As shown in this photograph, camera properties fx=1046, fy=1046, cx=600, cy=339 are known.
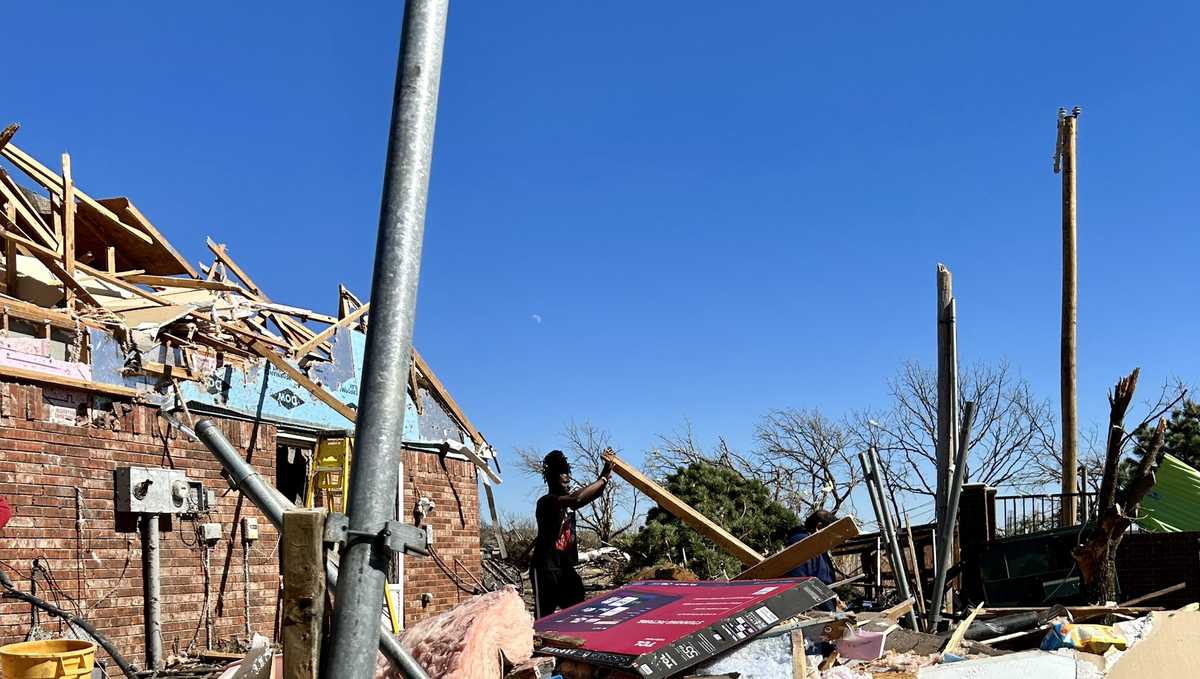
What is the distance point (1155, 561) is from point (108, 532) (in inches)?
445

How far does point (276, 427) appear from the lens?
11.4 meters

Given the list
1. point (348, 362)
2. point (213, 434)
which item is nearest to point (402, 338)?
point (213, 434)

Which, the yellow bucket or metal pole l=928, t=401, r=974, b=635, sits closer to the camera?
the yellow bucket

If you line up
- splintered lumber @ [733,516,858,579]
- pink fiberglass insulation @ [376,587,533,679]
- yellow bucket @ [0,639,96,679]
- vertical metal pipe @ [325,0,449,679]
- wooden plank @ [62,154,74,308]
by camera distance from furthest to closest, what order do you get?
wooden plank @ [62,154,74,308]
splintered lumber @ [733,516,858,579]
yellow bucket @ [0,639,96,679]
pink fiberglass insulation @ [376,587,533,679]
vertical metal pipe @ [325,0,449,679]

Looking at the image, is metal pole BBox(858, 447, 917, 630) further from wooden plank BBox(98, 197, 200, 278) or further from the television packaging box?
wooden plank BBox(98, 197, 200, 278)

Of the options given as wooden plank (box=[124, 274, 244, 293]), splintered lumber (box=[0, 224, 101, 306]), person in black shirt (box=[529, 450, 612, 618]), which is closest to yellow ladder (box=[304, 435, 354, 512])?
wooden plank (box=[124, 274, 244, 293])

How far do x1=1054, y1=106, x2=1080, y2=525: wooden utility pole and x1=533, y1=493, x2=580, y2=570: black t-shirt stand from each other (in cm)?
926

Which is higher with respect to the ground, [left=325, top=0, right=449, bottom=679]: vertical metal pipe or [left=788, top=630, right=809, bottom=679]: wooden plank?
[left=325, top=0, right=449, bottom=679]: vertical metal pipe

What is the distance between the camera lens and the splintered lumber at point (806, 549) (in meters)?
6.13

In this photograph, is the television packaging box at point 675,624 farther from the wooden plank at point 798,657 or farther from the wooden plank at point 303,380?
the wooden plank at point 303,380

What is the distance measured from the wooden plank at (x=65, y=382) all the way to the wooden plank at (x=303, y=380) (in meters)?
1.60

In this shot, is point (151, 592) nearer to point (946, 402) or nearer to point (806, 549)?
point (806, 549)

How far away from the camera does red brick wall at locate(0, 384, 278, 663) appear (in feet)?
28.2

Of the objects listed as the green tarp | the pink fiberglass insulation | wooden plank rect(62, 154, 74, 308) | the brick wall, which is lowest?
the brick wall
